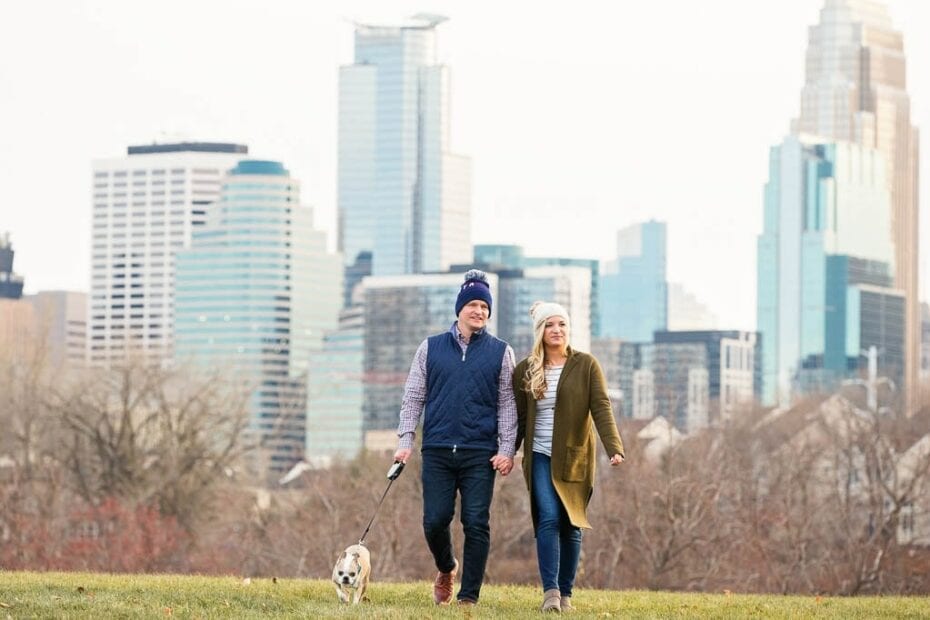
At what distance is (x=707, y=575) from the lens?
4575 centimetres

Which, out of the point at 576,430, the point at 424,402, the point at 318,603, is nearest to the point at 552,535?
the point at 576,430

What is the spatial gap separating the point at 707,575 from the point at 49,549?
17.5 m

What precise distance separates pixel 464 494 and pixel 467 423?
18.4 inches

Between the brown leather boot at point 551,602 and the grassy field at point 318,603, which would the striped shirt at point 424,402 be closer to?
the brown leather boot at point 551,602

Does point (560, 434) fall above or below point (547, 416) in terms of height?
below

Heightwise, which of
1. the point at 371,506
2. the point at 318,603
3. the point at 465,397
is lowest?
the point at 371,506

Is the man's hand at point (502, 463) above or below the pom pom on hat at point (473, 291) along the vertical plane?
below

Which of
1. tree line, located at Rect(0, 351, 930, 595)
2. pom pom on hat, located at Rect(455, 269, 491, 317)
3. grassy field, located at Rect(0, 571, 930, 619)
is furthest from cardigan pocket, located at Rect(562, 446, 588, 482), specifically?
tree line, located at Rect(0, 351, 930, 595)

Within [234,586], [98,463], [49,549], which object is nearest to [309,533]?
[49,549]

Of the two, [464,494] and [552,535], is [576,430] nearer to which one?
[552,535]

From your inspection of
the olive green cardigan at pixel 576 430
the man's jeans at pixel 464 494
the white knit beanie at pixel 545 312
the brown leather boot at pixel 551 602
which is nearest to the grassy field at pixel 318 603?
the brown leather boot at pixel 551 602

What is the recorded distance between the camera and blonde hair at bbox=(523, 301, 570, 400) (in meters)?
12.7

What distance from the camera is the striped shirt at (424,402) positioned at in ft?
42.1

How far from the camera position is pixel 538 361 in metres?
12.8
